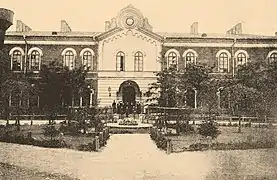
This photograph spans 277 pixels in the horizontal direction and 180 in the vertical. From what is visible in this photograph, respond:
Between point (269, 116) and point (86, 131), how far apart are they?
3.30 feet

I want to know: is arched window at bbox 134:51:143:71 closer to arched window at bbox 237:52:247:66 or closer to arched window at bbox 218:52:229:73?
arched window at bbox 218:52:229:73

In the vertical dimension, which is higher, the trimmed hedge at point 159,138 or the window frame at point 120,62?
the window frame at point 120,62

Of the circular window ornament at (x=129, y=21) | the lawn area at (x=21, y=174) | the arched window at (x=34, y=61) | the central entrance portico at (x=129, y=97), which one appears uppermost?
the circular window ornament at (x=129, y=21)

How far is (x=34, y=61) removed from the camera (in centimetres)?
218

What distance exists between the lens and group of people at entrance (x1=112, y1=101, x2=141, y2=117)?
86.3 inches

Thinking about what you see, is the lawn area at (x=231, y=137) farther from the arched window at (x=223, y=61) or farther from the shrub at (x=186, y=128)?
the arched window at (x=223, y=61)

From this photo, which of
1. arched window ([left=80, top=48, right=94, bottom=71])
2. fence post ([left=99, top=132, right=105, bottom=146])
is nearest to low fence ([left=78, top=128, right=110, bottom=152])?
fence post ([left=99, top=132, right=105, bottom=146])

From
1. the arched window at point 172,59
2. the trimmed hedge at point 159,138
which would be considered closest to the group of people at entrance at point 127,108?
the trimmed hedge at point 159,138

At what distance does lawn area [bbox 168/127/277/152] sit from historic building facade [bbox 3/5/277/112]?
333 mm

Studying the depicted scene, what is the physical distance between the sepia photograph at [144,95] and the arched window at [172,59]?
0.01m

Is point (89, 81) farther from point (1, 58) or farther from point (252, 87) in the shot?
point (252, 87)

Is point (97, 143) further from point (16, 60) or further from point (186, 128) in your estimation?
point (16, 60)

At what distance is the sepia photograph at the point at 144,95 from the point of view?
198 cm

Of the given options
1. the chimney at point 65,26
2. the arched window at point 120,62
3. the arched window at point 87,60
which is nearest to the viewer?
the chimney at point 65,26
